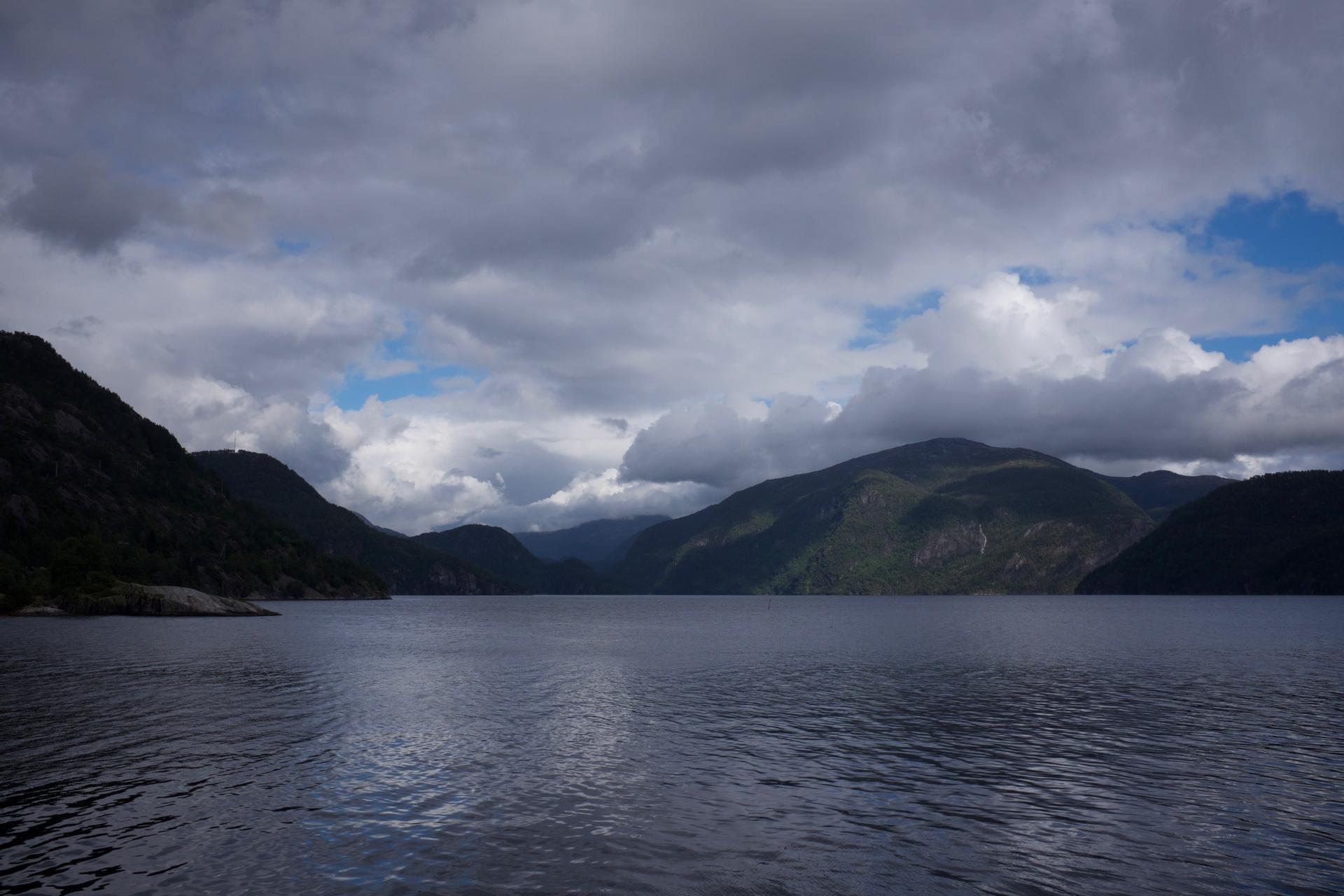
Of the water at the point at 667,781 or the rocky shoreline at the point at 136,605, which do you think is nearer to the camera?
the water at the point at 667,781

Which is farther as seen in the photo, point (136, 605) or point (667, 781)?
point (136, 605)

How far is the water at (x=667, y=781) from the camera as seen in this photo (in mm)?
23984

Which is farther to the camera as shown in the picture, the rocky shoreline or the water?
the rocky shoreline

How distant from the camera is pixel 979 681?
7212 centimetres

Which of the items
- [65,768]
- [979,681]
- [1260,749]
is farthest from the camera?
[979,681]

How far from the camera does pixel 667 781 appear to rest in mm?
34938

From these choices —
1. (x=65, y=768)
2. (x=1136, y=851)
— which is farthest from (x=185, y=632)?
(x=1136, y=851)

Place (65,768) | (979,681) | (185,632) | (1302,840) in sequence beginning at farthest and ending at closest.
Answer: (185,632) → (979,681) → (65,768) → (1302,840)

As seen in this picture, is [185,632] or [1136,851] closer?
[1136,851]

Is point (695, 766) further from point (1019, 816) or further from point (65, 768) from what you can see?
point (65, 768)

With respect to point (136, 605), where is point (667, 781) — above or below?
above

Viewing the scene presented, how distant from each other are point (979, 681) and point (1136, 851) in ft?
160

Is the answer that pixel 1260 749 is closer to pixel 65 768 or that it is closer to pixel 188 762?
pixel 188 762

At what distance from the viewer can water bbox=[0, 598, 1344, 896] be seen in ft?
78.7
